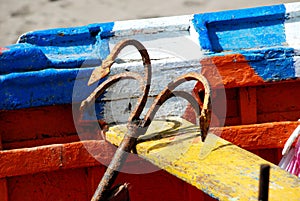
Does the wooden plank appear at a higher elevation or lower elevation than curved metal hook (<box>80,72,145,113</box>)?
lower

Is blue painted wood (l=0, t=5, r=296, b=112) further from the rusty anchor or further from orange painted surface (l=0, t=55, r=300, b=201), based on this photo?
the rusty anchor

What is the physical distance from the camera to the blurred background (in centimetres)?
856

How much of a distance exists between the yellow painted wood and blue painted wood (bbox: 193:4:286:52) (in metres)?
0.73

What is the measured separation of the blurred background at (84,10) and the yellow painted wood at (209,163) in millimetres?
5681

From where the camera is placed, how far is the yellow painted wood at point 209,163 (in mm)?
2182

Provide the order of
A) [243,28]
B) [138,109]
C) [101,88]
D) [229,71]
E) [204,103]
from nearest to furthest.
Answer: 1. [204,103]
2. [138,109]
3. [101,88]
4. [229,71]
5. [243,28]

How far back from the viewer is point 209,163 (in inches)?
96.6

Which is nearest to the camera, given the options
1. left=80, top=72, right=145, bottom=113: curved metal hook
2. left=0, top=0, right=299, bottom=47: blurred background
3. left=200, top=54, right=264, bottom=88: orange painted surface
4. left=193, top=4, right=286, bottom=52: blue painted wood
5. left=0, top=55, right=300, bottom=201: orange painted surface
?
left=80, top=72, right=145, bottom=113: curved metal hook

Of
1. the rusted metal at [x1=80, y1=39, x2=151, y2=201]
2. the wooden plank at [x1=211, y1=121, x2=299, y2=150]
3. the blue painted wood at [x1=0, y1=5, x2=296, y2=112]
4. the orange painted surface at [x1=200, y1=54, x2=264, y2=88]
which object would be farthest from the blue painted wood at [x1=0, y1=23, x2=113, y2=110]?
the wooden plank at [x1=211, y1=121, x2=299, y2=150]

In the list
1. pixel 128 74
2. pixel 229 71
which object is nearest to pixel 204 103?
pixel 128 74

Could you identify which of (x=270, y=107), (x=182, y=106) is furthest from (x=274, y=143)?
(x=182, y=106)

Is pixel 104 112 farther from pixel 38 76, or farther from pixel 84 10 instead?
pixel 84 10

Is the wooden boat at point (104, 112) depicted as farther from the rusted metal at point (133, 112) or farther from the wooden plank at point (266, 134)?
the rusted metal at point (133, 112)

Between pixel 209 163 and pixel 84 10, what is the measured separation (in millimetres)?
6759
